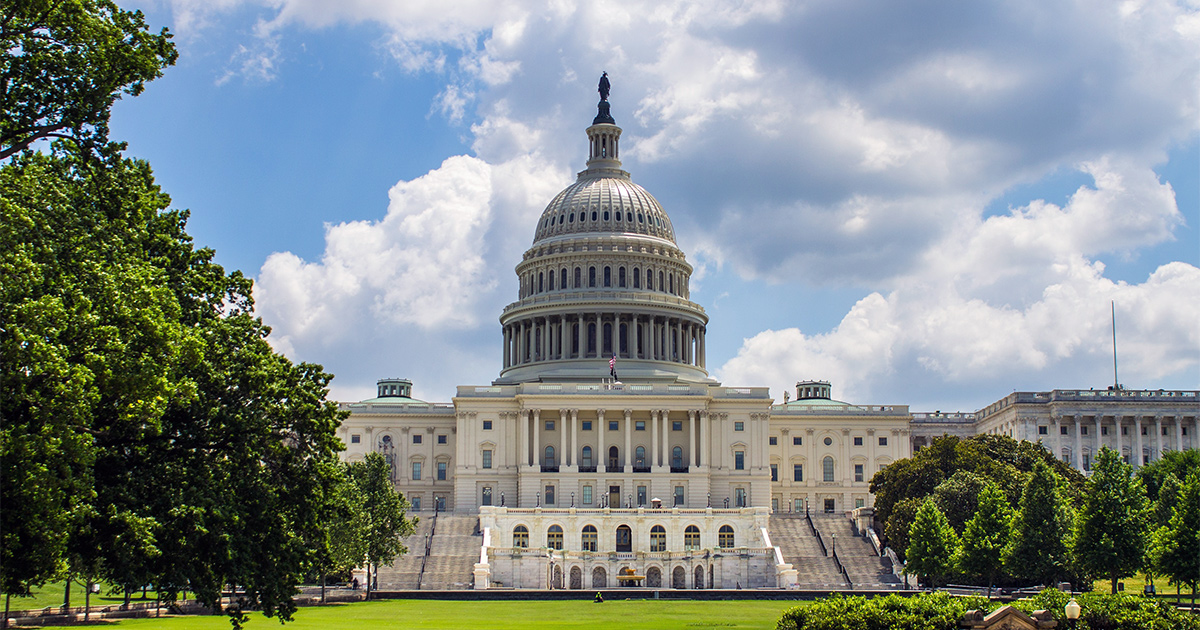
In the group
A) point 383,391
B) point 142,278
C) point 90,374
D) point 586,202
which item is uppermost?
point 586,202

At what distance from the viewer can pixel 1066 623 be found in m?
37.2

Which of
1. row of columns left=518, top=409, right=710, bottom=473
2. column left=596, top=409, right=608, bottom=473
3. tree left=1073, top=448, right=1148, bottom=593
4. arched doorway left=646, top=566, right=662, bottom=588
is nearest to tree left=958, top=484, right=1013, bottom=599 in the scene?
tree left=1073, top=448, right=1148, bottom=593

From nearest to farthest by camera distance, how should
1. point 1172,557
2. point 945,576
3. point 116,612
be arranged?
point 116,612 → point 1172,557 → point 945,576

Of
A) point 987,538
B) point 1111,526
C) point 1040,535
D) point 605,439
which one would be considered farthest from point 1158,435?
point 1111,526

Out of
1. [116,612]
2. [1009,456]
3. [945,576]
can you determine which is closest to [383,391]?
[1009,456]

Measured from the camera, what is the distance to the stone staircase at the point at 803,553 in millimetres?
105688

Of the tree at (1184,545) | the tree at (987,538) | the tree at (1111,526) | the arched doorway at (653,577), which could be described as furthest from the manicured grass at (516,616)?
the arched doorway at (653,577)

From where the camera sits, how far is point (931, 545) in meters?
91.6

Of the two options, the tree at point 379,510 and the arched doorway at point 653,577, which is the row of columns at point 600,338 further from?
the tree at point 379,510

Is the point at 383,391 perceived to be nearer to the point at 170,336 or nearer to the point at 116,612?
the point at 116,612

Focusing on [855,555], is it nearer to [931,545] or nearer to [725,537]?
[725,537]

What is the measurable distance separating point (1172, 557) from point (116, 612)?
51.4 m

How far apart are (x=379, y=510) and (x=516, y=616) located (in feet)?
71.0

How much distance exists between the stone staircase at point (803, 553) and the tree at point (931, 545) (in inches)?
236
